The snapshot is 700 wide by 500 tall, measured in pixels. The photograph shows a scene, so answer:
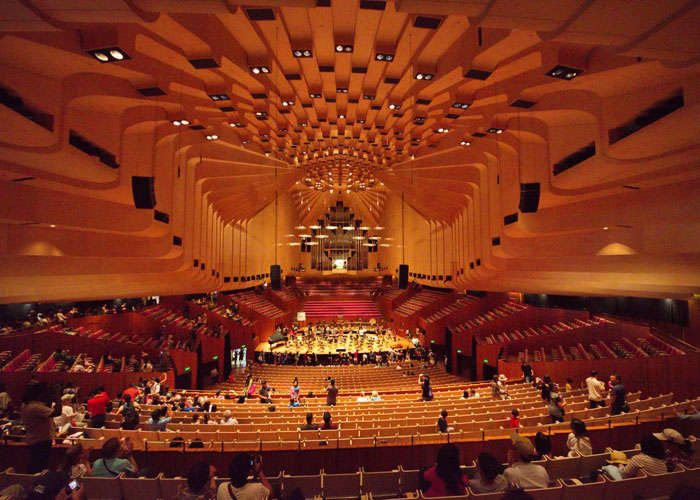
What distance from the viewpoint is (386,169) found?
15.8m

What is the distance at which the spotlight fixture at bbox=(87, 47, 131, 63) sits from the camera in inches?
174

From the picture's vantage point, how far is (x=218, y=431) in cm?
632

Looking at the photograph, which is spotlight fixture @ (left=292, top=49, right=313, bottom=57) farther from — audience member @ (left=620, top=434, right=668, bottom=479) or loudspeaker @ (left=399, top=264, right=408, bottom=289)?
loudspeaker @ (left=399, top=264, right=408, bottom=289)

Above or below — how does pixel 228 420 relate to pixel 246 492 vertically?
below

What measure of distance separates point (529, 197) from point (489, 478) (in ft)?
21.3

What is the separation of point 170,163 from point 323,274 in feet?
77.8

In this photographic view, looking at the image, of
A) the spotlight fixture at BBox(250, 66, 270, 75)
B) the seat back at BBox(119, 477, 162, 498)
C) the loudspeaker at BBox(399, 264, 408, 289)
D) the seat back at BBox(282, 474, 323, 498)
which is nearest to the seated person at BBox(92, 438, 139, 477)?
the seat back at BBox(119, 477, 162, 498)

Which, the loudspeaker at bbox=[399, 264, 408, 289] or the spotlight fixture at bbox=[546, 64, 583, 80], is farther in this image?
the loudspeaker at bbox=[399, 264, 408, 289]

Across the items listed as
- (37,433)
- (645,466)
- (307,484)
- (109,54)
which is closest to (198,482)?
(307,484)

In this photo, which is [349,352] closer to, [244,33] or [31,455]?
[31,455]

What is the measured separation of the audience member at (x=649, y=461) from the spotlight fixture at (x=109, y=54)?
7.29 metres

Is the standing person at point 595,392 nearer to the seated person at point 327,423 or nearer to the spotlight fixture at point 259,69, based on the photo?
the seated person at point 327,423

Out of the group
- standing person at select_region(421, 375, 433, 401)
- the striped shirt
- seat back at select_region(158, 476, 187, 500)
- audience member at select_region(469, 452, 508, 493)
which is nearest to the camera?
audience member at select_region(469, 452, 508, 493)

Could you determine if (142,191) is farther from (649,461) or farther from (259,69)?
(649,461)
